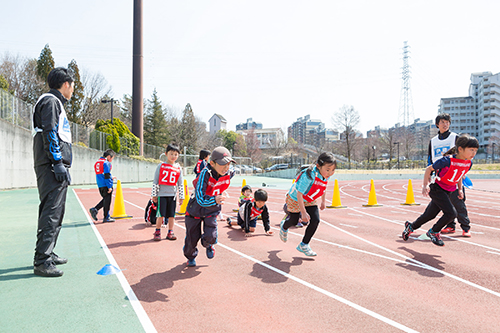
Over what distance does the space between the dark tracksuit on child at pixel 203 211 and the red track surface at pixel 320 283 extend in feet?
1.42

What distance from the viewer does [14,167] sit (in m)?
18.0

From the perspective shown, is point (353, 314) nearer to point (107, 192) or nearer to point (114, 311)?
point (114, 311)

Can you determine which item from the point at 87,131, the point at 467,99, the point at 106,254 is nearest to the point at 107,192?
the point at 106,254

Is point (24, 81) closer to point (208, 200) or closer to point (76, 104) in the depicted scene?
point (76, 104)

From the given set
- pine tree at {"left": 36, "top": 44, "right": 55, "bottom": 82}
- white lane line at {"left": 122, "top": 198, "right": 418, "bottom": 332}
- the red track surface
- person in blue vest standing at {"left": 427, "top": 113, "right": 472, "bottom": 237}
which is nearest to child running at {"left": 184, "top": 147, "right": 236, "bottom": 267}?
the red track surface

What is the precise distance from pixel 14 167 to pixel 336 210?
702 inches

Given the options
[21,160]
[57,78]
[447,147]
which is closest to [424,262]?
[447,147]

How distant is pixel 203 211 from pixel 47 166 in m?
2.01

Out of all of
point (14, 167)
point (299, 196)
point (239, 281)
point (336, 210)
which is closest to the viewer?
point (239, 281)

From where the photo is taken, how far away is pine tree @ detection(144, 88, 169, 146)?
60594mm

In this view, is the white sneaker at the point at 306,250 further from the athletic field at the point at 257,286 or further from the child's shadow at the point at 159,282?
the child's shadow at the point at 159,282

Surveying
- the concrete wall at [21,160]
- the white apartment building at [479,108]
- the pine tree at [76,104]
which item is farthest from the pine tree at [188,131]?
the white apartment building at [479,108]

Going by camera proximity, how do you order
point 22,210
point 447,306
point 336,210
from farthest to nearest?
1. point 336,210
2. point 22,210
3. point 447,306

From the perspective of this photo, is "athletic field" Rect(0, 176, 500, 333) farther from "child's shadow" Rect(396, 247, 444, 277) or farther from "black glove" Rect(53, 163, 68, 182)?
"black glove" Rect(53, 163, 68, 182)
